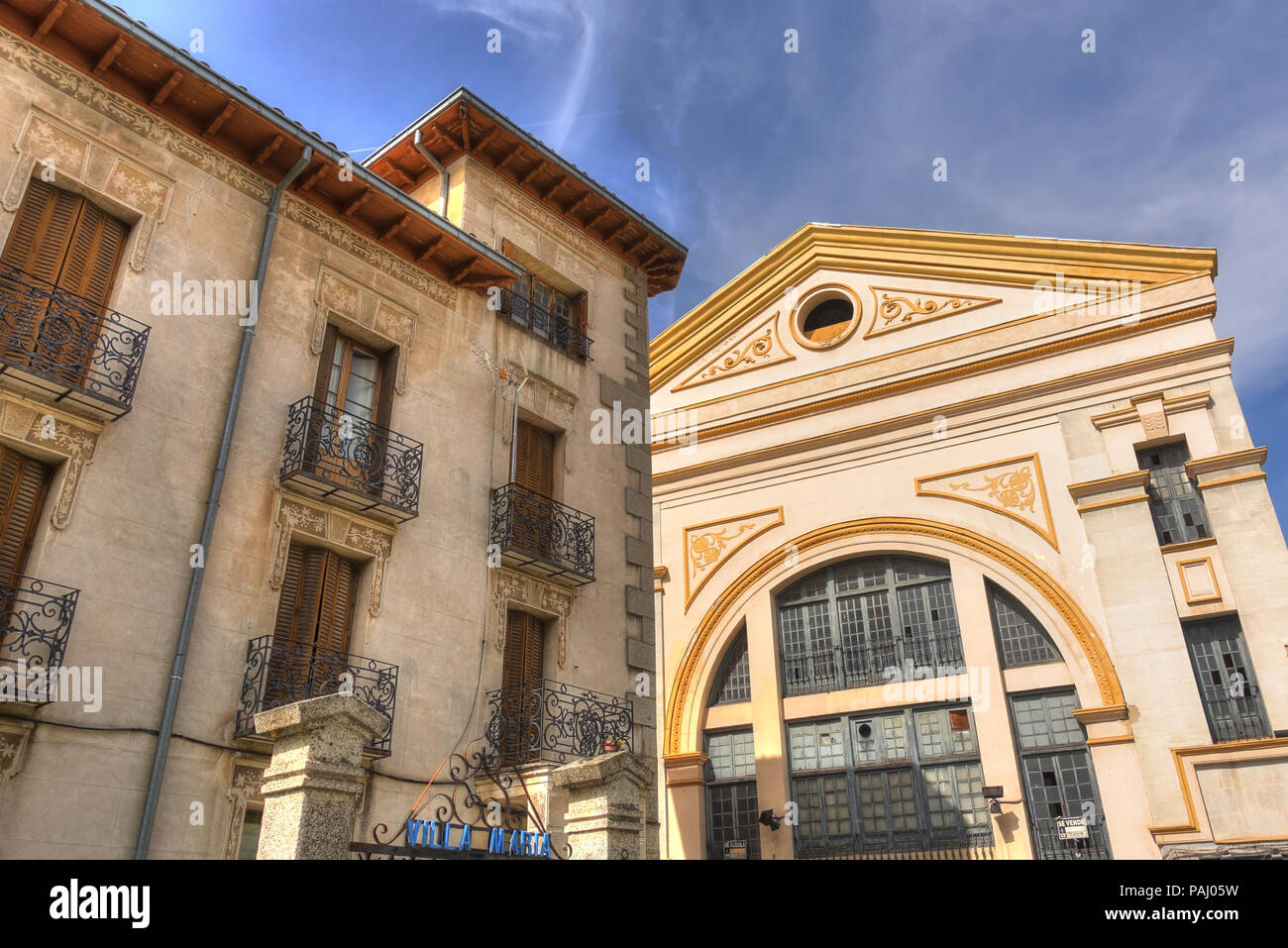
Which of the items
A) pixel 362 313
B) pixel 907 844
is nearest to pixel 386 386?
pixel 362 313

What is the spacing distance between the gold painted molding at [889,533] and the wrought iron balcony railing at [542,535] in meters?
10.1

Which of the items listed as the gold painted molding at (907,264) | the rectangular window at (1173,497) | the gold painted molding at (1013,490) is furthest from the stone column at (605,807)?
the gold painted molding at (907,264)

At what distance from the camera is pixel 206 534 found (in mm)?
9273

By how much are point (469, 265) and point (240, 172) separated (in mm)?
3145

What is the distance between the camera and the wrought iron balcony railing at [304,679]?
912cm

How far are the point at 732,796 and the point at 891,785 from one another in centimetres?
372

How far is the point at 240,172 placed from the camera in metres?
11.1

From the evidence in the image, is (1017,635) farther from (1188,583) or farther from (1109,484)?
(1109,484)

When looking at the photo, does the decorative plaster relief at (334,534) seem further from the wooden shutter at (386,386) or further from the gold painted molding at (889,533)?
the gold painted molding at (889,533)

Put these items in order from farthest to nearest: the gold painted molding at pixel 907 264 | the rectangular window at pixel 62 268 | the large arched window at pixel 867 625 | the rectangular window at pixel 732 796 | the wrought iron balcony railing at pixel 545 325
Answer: the gold painted molding at pixel 907 264, the rectangular window at pixel 732 796, the large arched window at pixel 867 625, the wrought iron balcony railing at pixel 545 325, the rectangular window at pixel 62 268
